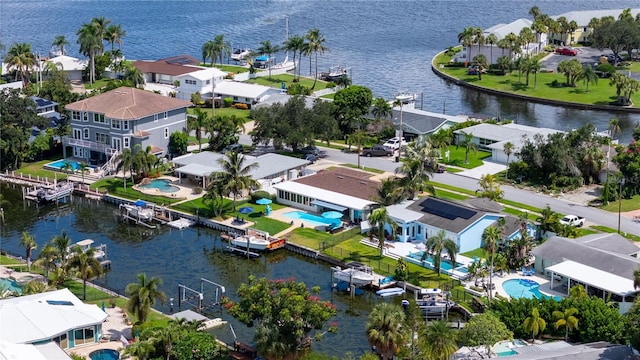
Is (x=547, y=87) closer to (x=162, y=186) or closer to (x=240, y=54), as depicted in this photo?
(x=240, y=54)

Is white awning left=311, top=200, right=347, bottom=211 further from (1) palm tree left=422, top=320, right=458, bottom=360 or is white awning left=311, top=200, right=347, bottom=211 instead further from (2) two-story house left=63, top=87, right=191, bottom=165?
(1) palm tree left=422, top=320, right=458, bottom=360

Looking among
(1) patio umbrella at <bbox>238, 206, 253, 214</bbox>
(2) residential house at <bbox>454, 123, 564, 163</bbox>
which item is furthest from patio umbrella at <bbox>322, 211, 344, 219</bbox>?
(2) residential house at <bbox>454, 123, 564, 163</bbox>

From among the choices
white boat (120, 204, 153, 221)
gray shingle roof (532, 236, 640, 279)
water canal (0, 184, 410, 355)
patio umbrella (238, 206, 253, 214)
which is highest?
gray shingle roof (532, 236, 640, 279)

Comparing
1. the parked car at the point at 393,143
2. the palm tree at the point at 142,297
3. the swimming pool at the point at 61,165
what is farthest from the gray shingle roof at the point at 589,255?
the swimming pool at the point at 61,165

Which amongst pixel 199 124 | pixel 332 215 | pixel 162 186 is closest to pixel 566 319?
pixel 332 215

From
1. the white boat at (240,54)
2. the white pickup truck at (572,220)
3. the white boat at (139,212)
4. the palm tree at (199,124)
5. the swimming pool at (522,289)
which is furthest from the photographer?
the white boat at (240,54)

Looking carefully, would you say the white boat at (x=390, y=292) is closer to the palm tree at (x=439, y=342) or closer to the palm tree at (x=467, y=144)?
the palm tree at (x=439, y=342)
